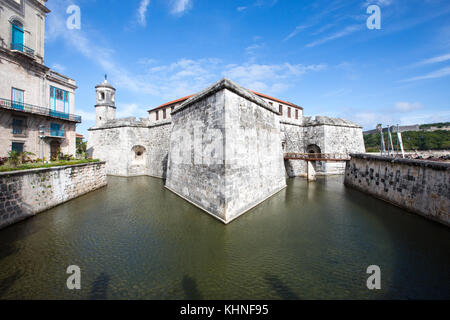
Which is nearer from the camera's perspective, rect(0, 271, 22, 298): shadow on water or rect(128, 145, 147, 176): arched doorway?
rect(0, 271, 22, 298): shadow on water

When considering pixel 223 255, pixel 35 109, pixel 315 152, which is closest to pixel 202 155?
pixel 223 255

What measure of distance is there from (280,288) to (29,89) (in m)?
20.1

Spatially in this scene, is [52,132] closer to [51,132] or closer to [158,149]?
[51,132]

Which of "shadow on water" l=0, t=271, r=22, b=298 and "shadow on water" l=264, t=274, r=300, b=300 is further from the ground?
"shadow on water" l=0, t=271, r=22, b=298

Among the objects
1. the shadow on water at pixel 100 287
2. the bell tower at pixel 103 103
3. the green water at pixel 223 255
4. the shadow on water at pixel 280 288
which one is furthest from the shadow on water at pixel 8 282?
the bell tower at pixel 103 103

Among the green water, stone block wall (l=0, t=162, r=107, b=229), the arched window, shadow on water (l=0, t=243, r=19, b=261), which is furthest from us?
the arched window

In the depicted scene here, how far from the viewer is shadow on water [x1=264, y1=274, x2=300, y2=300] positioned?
3705 mm

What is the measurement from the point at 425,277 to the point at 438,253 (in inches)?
71.5

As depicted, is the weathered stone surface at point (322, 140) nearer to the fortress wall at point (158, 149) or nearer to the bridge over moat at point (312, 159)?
the bridge over moat at point (312, 159)

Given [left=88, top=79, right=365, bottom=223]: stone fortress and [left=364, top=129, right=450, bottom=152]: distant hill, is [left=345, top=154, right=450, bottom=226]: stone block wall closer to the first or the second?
[left=88, top=79, right=365, bottom=223]: stone fortress

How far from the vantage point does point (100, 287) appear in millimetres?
3936

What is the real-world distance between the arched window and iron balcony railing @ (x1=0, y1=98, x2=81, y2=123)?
398cm

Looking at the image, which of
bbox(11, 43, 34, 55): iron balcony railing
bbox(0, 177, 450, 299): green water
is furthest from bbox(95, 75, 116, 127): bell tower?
bbox(0, 177, 450, 299): green water
